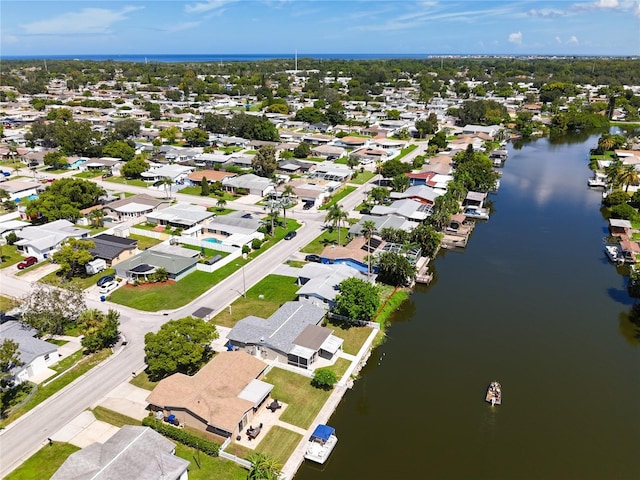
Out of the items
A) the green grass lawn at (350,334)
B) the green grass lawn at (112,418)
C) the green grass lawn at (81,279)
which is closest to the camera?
the green grass lawn at (112,418)

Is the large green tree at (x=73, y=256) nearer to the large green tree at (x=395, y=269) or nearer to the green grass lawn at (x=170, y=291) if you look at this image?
the green grass lawn at (x=170, y=291)

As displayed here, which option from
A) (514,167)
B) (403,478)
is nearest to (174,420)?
(403,478)

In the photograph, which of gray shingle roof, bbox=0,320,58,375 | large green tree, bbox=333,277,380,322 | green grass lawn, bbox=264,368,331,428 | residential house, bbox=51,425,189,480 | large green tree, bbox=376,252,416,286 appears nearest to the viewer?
residential house, bbox=51,425,189,480

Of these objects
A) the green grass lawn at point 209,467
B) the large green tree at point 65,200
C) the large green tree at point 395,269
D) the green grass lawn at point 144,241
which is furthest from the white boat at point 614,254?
the large green tree at point 65,200

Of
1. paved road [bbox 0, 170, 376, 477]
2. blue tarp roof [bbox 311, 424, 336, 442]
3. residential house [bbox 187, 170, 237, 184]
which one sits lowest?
paved road [bbox 0, 170, 376, 477]

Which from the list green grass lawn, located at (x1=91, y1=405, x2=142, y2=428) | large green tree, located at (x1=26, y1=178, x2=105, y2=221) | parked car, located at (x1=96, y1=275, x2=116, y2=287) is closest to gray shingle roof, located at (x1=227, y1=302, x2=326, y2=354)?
green grass lawn, located at (x1=91, y1=405, x2=142, y2=428)

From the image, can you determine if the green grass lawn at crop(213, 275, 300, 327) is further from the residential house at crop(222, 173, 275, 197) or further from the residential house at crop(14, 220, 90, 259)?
the residential house at crop(222, 173, 275, 197)

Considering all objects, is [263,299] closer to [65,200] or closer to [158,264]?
[158,264]
